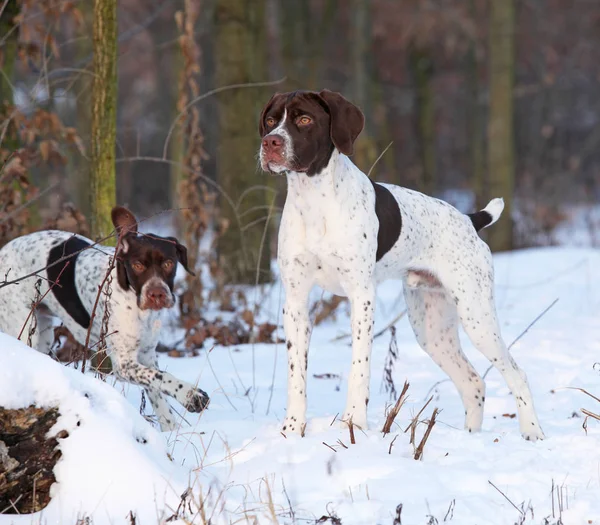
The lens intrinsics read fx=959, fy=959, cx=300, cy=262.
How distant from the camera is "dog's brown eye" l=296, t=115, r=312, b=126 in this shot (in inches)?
172

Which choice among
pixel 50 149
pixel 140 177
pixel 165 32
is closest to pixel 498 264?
pixel 50 149

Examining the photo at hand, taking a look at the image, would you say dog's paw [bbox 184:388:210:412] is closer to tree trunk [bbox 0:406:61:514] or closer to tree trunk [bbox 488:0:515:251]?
tree trunk [bbox 0:406:61:514]

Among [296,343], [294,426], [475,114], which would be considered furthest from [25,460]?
[475,114]

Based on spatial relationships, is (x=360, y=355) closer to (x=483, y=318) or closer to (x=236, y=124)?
(x=483, y=318)

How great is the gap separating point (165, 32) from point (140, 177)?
525 cm

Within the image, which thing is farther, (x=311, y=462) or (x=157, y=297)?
(x=157, y=297)

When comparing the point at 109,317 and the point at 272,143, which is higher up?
the point at 272,143

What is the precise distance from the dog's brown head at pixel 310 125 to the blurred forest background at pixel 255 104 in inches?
22.4

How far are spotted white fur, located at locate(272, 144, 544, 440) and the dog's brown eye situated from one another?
100 millimetres

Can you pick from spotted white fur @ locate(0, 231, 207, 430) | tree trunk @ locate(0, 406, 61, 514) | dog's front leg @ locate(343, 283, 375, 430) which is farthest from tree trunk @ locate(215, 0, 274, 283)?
tree trunk @ locate(0, 406, 61, 514)

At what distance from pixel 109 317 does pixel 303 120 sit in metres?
1.47

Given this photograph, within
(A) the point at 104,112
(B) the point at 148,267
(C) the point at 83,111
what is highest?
(A) the point at 104,112

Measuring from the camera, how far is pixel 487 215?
212 inches

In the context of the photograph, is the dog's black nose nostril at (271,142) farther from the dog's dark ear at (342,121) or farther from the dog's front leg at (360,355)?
the dog's front leg at (360,355)
